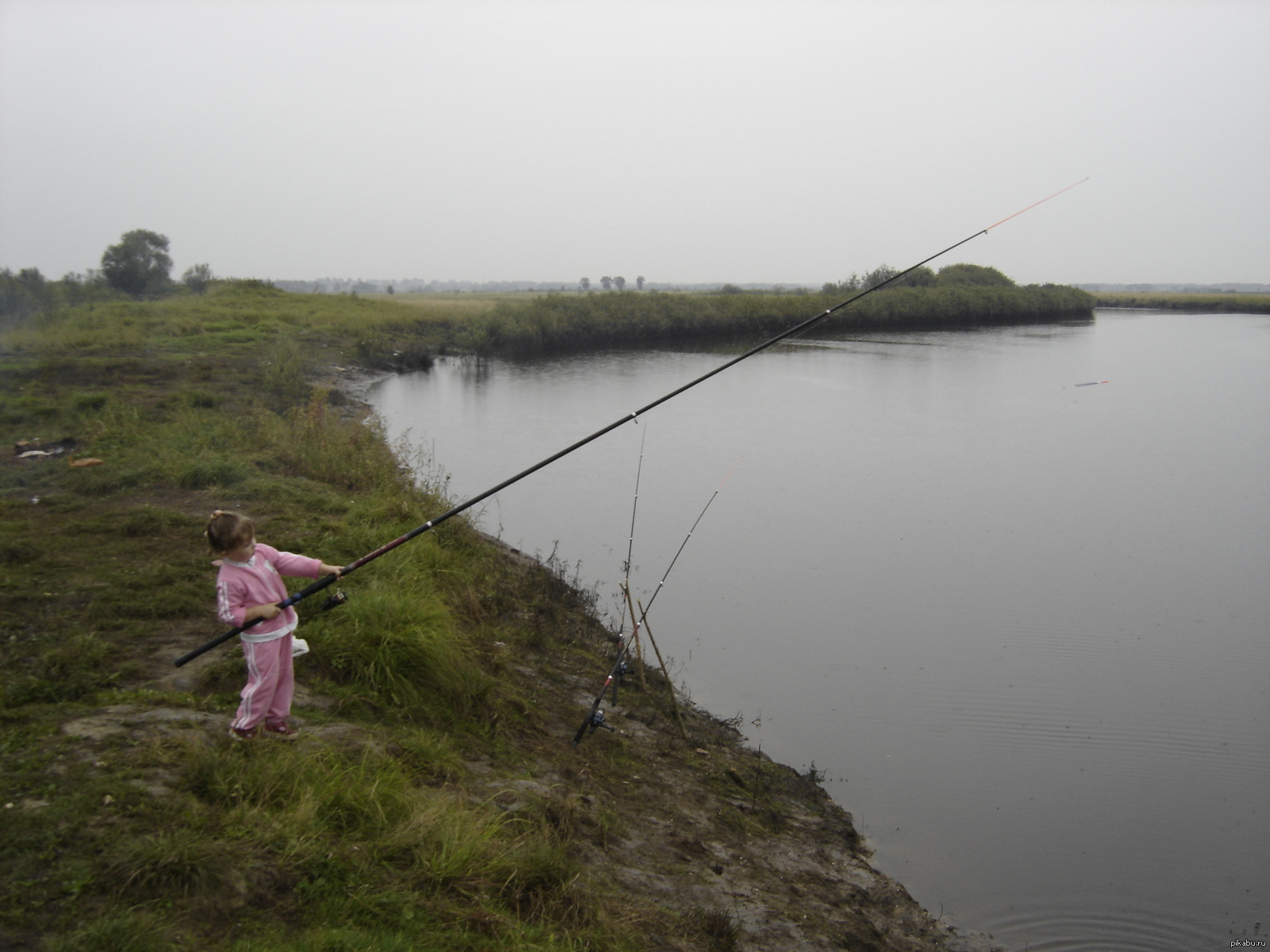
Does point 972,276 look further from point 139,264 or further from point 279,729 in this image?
point 279,729

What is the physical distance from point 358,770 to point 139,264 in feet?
106

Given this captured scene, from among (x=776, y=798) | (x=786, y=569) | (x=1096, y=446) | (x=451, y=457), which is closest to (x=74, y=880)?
(x=776, y=798)

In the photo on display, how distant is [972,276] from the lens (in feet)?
137

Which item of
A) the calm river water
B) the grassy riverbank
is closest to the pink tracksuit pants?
the grassy riverbank

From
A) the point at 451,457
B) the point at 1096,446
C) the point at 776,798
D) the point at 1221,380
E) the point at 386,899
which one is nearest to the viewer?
the point at 386,899

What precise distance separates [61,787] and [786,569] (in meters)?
6.83

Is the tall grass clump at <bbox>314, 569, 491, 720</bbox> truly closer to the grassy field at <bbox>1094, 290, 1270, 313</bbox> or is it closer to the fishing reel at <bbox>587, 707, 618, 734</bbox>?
the fishing reel at <bbox>587, 707, 618, 734</bbox>

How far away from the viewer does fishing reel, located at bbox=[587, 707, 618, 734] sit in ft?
14.5

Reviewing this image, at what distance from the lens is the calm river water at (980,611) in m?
4.76

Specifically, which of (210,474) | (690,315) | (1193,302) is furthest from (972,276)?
(210,474)

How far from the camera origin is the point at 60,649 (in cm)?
360

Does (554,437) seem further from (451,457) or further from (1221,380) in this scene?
(1221,380)

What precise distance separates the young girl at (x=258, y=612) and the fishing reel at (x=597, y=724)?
5.23 ft

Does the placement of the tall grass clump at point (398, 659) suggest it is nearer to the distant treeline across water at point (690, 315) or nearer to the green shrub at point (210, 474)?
the green shrub at point (210, 474)
